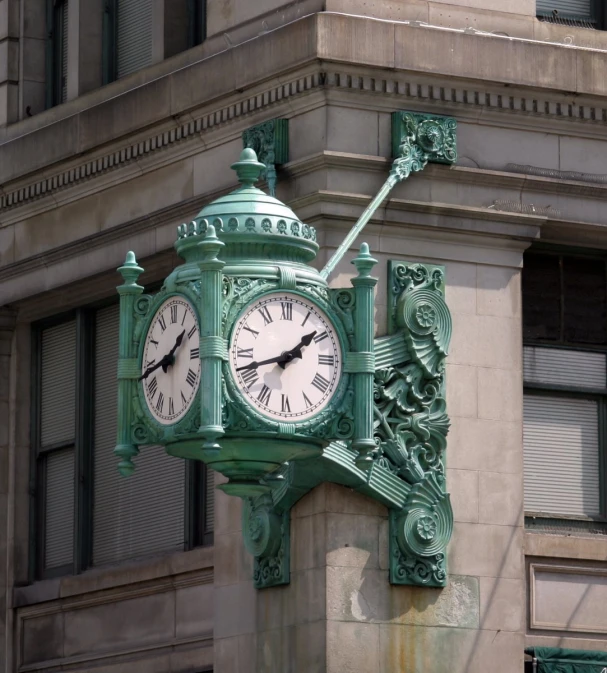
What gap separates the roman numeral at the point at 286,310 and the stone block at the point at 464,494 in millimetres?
4025

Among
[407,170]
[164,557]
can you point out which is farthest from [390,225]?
[164,557]

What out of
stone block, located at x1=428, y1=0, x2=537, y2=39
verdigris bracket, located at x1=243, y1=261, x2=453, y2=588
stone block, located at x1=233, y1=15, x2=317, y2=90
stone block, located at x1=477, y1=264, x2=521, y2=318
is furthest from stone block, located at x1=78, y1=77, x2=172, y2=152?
stone block, located at x1=477, y1=264, x2=521, y2=318

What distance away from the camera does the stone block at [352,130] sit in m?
24.8

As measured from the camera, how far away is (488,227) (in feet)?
83.0

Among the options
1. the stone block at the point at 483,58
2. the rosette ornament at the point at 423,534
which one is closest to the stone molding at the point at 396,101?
the stone block at the point at 483,58

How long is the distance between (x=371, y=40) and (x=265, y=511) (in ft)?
14.7

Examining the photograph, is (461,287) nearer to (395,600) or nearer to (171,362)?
(395,600)

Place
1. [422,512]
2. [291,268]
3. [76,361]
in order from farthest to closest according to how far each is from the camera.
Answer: [76,361]
[422,512]
[291,268]

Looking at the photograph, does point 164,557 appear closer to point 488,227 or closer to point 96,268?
point 96,268

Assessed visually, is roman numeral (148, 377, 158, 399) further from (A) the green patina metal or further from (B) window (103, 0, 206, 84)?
(B) window (103, 0, 206, 84)

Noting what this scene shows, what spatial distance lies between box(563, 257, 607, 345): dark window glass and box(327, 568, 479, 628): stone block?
304 centimetres

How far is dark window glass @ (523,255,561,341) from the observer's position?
2606cm

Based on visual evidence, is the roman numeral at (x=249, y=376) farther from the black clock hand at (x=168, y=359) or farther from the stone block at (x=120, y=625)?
the stone block at (x=120, y=625)

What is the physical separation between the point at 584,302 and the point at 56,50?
7357mm
